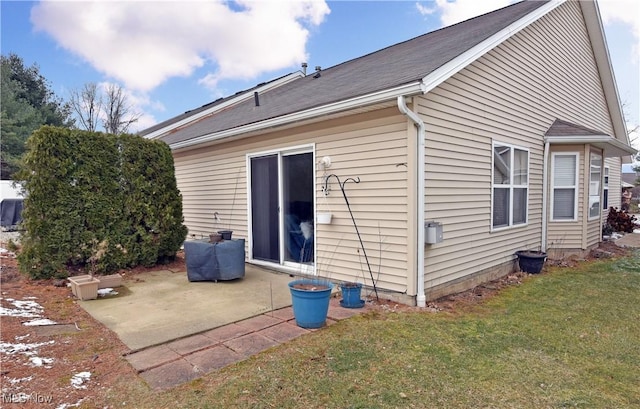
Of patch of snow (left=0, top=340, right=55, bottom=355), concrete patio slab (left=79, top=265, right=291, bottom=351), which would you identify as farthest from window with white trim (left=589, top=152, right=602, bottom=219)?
patch of snow (left=0, top=340, right=55, bottom=355)

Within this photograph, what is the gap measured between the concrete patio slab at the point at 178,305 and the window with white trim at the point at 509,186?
12.2 ft

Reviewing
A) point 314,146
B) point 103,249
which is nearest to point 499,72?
point 314,146

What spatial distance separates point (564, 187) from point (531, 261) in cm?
225

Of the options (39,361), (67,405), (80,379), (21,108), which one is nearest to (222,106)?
(39,361)

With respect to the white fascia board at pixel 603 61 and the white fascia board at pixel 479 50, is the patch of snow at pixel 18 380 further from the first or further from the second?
the white fascia board at pixel 603 61

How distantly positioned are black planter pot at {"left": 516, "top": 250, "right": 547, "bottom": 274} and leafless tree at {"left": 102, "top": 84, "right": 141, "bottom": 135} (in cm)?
2842

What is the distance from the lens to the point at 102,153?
20.0 feet

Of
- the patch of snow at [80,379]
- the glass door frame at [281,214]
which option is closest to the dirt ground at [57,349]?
the patch of snow at [80,379]

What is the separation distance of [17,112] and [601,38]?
25.0m

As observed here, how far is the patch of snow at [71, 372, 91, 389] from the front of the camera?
262 centimetres

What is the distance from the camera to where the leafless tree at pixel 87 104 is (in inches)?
1035

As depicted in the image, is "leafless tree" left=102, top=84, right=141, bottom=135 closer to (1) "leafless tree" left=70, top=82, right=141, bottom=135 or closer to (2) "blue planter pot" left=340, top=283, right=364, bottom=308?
(1) "leafless tree" left=70, top=82, right=141, bottom=135

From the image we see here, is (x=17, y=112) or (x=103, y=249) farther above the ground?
(x=17, y=112)

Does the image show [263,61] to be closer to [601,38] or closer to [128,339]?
[601,38]
